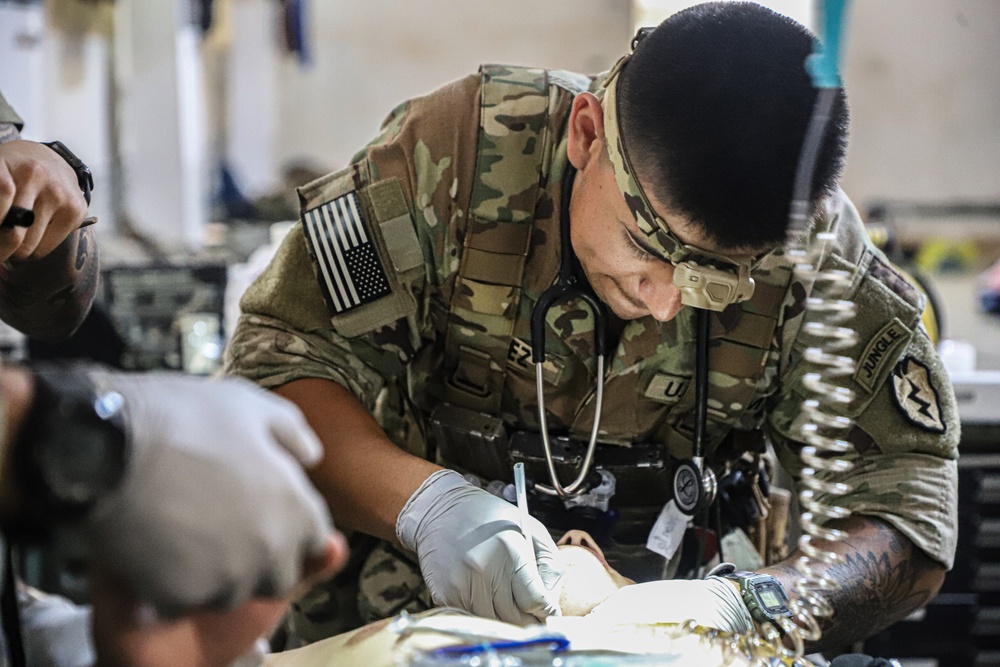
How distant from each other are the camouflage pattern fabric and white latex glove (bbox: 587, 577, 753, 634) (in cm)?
37

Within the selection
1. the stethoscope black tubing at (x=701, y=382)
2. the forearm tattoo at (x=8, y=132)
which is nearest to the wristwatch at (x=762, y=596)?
the stethoscope black tubing at (x=701, y=382)

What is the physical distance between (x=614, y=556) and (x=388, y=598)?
44cm

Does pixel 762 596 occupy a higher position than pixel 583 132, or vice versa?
pixel 583 132

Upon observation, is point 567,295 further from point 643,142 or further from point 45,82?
point 45,82

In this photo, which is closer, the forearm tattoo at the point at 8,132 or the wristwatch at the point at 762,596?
the wristwatch at the point at 762,596

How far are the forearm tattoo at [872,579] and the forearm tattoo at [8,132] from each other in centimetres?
150

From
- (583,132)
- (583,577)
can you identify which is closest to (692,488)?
(583,577)

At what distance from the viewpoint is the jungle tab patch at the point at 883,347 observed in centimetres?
174

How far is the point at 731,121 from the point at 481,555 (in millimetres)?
678

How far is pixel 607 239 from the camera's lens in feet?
5.20

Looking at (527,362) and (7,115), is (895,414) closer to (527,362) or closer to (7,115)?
(527,362)

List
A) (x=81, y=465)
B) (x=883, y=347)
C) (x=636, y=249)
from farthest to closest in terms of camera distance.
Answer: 1. (x=883, y=347)
2. (x=636, y=249)
3. (x=81, y=465)

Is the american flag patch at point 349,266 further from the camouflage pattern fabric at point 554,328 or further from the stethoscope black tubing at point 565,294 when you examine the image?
the stethoscope black tubing at point 565,294

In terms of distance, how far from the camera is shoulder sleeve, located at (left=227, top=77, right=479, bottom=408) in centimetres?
171
